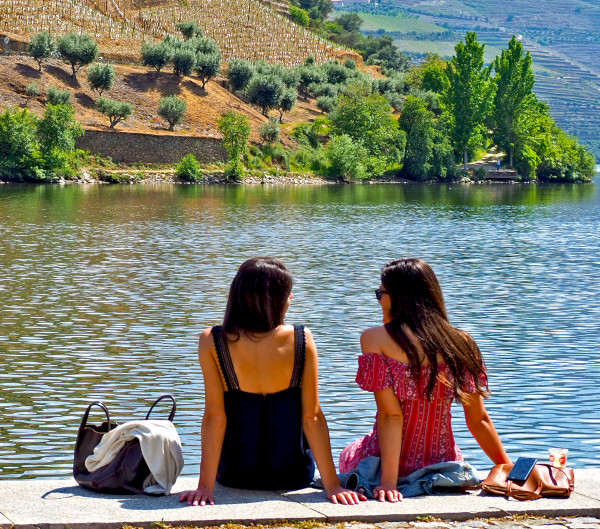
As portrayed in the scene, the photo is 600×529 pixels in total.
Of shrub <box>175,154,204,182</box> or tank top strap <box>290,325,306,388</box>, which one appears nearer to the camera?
tank top strap <box>290,325,306,388</box>

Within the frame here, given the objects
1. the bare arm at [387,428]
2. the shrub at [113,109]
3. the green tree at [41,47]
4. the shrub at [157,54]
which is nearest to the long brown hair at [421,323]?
the bare arm at [387,428]

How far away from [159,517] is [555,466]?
7.27 ft

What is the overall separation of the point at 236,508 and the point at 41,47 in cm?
7910

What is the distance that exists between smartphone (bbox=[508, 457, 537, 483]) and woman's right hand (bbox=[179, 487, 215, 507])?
163 cm

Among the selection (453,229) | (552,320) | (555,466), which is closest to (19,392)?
(555,466)

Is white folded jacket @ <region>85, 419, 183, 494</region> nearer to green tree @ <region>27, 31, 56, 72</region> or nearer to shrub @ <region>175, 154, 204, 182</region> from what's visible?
shrub @ <region>175, 154, 204, 182</region>

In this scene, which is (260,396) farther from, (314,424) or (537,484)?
(537,484)

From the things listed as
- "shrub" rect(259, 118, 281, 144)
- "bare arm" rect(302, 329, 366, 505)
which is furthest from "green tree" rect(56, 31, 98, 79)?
"bare arm" rect(302, 329, 366, 505)

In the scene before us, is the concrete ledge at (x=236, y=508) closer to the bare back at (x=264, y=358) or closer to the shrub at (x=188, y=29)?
the bare back at (x=264, y=358)

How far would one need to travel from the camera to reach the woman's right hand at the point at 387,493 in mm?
5266

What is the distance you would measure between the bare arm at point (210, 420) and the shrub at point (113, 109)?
74.5 meters

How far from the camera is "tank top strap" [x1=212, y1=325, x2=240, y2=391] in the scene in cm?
535

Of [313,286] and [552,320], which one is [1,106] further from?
[552,320]

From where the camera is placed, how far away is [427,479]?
17.9ft
